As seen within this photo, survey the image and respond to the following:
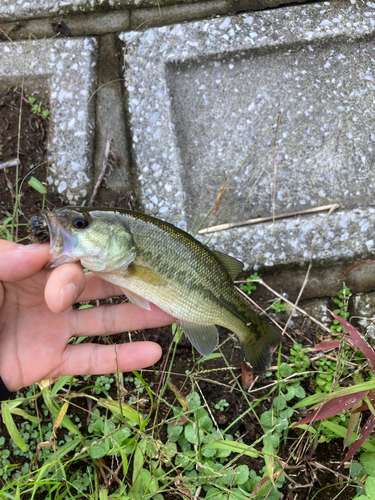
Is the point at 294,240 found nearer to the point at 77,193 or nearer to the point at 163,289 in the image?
the point at 163,289

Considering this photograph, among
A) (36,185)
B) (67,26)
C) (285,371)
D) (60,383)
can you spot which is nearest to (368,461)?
(285,371)

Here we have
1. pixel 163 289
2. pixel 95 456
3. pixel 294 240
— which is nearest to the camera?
pixel 163 289

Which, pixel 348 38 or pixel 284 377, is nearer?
pixel 284 377

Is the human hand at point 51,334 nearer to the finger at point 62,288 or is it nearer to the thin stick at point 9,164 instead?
the finger at point 62,288

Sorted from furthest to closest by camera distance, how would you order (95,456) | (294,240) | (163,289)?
(294,240) < (95,456) < (163,289)

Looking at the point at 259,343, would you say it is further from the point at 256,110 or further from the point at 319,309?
the point at 256,110

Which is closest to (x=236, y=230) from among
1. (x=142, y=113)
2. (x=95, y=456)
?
(x=142, y=113)

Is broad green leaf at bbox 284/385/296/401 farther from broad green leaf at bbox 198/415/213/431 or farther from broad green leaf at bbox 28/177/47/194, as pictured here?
broad green leaf at bbox 28/177/47/194

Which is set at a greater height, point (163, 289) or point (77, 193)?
point (77, 193)
